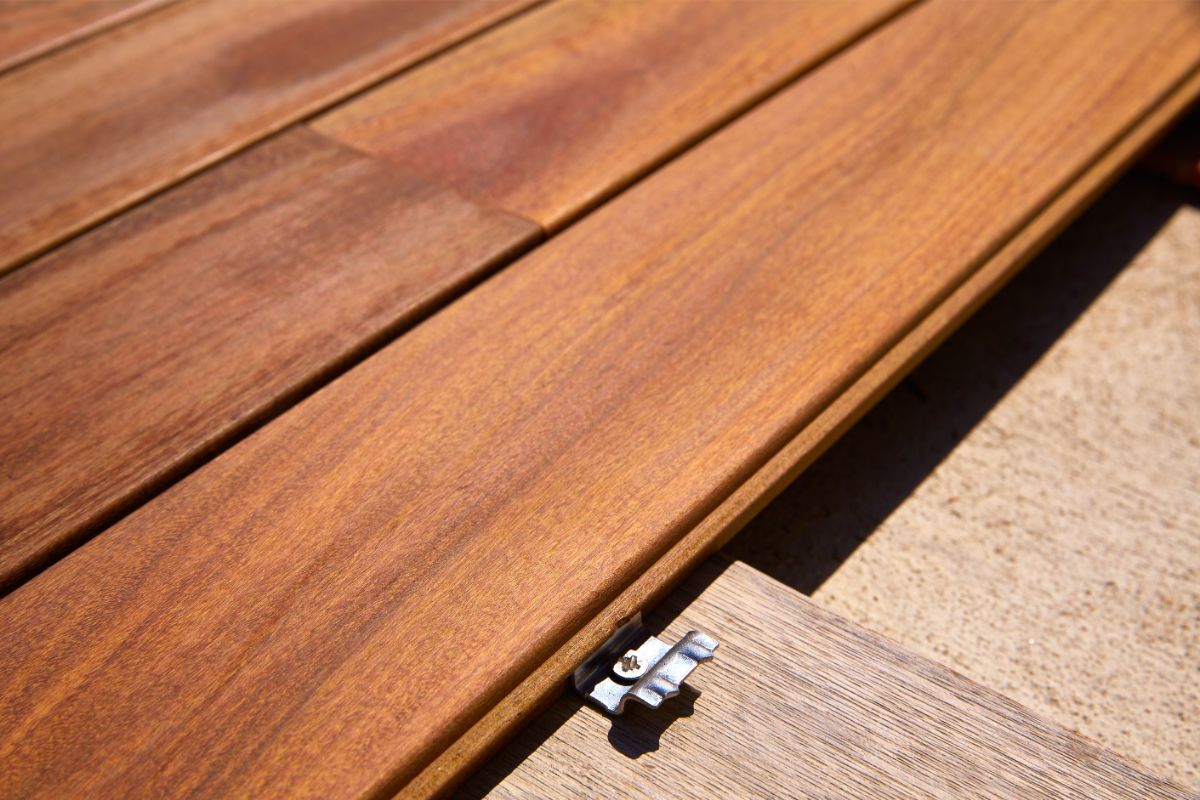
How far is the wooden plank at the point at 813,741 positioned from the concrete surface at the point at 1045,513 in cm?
18

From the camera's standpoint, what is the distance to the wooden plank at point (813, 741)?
1.93 ft

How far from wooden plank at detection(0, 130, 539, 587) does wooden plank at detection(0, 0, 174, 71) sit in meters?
0.37

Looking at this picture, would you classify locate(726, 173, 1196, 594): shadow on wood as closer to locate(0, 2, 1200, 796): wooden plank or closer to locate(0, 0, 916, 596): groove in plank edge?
locate(0, 2, 1200, 796): wooden plank

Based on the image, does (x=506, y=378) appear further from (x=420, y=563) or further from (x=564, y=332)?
(x=420, y=563)

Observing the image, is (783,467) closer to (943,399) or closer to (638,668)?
(638,668)

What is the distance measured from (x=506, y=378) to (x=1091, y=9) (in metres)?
0.82

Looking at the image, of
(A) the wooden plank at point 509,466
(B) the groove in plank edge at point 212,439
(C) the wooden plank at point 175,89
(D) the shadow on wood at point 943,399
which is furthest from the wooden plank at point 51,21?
(D) the shadow on wood at point 943,399

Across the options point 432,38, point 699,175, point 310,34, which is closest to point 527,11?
point 432,38

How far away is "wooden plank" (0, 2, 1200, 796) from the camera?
0.57 metres

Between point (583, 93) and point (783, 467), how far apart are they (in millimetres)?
503

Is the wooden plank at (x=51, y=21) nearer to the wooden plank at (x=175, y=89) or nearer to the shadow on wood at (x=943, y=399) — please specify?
the wooden plank at (x=175, y=89)

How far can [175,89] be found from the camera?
109 cm

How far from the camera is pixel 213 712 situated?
57 centimetres

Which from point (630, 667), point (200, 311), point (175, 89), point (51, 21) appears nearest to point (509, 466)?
point (630, 667)
